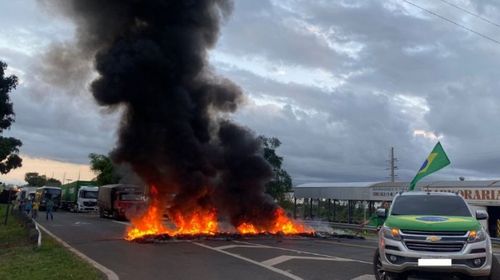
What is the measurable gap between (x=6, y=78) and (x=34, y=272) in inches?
421

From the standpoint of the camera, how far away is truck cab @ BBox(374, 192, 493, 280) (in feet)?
27.3

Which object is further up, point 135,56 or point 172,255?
point 135,56

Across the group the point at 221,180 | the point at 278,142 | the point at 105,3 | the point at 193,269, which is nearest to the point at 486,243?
the point at 193,269

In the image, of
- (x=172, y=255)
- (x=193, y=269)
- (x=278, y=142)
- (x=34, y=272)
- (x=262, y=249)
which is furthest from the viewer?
(x=278, y=142)

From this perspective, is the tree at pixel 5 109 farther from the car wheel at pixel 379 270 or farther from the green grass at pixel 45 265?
the car wheel at pixel 379 270

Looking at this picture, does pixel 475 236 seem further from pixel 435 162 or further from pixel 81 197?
pixel 81 197

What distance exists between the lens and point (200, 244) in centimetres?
1767

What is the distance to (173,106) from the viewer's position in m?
22.1

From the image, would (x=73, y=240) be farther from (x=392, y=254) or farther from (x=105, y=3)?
(x=392, y=254)

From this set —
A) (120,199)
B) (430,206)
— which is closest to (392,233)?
(430,206)

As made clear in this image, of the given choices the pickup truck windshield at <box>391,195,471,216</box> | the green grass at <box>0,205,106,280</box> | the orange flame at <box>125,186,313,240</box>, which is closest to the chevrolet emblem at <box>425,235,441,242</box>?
the pickup truck windshield at <box>391,195,471,216</box>

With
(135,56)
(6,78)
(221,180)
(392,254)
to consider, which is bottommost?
(392,254)

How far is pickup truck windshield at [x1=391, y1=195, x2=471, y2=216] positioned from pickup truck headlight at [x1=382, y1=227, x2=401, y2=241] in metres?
0.90

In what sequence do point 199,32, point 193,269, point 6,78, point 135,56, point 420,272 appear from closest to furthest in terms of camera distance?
point 420,272 < point 193,269 < point 6,78 < point 135,56 < point 199,32
